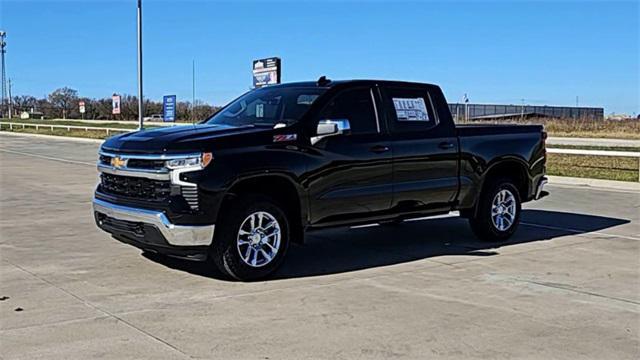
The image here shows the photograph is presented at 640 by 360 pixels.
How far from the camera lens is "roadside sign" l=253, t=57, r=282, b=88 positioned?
21547 mm

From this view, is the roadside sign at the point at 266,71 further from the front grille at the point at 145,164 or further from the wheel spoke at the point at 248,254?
the wheel spoke at the point at 248,254

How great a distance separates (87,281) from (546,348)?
167 inches

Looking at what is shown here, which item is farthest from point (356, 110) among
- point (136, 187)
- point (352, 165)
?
point (136, 187)

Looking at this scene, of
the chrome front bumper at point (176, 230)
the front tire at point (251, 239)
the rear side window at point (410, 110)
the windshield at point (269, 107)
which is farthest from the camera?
the rear side window at point (410, 110)

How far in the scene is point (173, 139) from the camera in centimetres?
695

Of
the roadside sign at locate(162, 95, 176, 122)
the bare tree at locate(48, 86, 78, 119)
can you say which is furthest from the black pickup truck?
the bare tree at locate(48, 86, 78, 119)

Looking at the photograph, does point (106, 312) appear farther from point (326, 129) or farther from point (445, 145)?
point (445, 145)

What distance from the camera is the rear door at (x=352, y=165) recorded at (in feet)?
25.0

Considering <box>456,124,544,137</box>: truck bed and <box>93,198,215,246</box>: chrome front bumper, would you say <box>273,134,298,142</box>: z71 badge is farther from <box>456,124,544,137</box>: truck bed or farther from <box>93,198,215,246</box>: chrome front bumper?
<box>456,124,544,137</box>: truck bed

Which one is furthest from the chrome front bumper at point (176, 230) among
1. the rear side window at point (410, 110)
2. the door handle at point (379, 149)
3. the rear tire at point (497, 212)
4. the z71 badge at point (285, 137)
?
the rear tire at point (497, 212)

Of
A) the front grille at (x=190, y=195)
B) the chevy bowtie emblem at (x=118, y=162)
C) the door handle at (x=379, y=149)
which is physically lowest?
the front grille at (x=190, y=195)

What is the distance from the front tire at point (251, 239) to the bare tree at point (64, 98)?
122910mm

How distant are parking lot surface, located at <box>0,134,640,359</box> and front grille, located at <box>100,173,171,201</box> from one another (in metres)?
0.82

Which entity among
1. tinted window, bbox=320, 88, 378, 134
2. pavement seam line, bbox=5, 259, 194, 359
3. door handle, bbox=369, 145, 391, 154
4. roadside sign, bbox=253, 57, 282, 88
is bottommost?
pavement seam line, bbox=5, 259, 194, 359
